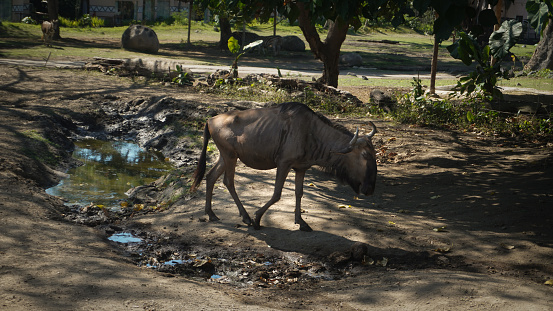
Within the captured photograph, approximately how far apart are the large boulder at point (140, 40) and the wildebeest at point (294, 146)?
74.9ft

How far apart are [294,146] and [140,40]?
932 inches

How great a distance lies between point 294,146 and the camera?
7141 millimetres

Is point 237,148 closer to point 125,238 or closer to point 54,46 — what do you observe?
point 125,238

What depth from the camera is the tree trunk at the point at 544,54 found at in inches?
975

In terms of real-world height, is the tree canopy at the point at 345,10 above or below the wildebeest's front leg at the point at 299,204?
above

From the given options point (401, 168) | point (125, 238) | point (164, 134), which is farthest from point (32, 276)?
point (164, 134)

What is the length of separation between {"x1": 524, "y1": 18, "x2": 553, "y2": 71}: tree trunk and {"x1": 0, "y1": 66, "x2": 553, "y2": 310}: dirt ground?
48.8 feet

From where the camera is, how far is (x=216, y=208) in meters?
8.26

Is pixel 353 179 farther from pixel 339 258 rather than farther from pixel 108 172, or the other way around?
pixel 108 172

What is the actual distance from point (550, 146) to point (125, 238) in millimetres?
9527

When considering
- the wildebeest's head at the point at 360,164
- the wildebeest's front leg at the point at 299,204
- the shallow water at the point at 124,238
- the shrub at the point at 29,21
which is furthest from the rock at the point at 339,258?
the shrub at the point at 29,21

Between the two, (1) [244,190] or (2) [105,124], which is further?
(2) [105,124]

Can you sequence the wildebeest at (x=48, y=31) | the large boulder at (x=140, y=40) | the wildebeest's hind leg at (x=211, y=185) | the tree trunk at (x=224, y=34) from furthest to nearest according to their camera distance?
1. the tree trunk at (x=224, y=34)
2. the large boulder at (x=140, y=40)
3. the wildebeest at (x=48, y=31)
4. the wildebeest's hind leg at (x=211, y=185)

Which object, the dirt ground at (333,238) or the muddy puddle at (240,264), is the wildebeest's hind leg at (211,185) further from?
the muddy puddle at (240,264)
